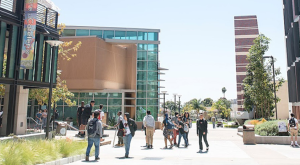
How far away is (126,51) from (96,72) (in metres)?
6.70

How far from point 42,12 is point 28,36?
2.90 metres

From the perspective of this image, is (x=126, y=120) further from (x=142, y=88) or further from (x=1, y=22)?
(x=142, y=88)

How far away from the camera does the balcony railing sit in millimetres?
13710

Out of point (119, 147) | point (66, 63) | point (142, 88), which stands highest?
point (66, 63)

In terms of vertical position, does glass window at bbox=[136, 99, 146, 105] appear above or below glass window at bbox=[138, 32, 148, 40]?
below

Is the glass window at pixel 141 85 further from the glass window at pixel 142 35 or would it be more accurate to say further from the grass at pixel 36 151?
the grass at pixel 36 151

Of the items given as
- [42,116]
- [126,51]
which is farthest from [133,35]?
[42,116]

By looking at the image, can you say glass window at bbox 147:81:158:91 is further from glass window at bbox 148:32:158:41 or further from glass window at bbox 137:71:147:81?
glass window at bbox 148:32:158:41

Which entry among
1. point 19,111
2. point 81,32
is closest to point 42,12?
point 19,111

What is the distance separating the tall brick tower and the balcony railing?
5184 cm

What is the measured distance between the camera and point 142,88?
34.2 m

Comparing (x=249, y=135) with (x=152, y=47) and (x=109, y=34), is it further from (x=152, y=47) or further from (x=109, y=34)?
(x=109, y=34)

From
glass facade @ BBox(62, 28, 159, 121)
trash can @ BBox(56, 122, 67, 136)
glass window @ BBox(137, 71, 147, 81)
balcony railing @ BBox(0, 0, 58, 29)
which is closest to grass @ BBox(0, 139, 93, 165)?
trash can @ BBox(56, 122, 67, 136)

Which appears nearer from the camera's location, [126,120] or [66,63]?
[126,120]
